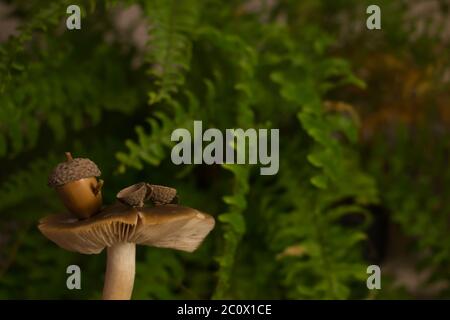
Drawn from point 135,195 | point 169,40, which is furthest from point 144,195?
point 169,40

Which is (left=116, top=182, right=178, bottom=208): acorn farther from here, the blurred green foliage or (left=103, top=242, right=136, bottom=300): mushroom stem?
the blurred green foliage

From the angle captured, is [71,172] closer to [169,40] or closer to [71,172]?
[71,172]

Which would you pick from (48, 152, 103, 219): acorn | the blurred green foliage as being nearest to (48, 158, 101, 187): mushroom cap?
(48, 152, 103, 219): acorn

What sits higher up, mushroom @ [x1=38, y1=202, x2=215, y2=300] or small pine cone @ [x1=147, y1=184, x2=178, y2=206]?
small pine cone @ [x1=147, y1=184, x2=178, y2=206]

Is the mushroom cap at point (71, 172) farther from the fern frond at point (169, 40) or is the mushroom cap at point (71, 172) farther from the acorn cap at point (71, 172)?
the fern frond at point (169, 40)

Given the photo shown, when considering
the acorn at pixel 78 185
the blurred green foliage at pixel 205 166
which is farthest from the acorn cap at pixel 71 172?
the blurred green foliage at pixel 205 166

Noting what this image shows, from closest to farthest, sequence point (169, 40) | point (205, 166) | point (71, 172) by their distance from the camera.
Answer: point (71, 172), point (169, 40), point (205, 166)
